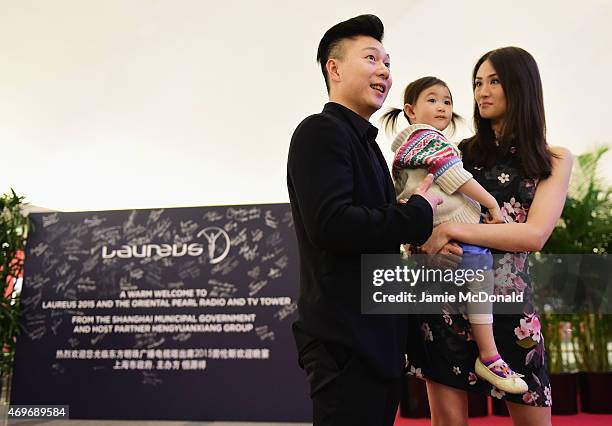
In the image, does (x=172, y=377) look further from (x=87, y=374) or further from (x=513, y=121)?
(x=513, y=121)

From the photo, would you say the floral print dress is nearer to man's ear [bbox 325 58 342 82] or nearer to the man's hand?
the man's hand

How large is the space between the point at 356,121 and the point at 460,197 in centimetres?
36

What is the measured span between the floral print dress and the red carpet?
275cm

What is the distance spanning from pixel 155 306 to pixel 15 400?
1583 mm

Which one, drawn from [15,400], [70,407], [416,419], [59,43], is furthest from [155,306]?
[59,43]

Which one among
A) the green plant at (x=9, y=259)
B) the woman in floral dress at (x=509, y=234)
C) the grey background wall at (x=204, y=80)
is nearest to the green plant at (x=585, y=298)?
the grey background wall at (x=204, y=80)

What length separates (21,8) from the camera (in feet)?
18.2

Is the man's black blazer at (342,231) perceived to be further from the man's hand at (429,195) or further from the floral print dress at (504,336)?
the floral print dress at (504,336)

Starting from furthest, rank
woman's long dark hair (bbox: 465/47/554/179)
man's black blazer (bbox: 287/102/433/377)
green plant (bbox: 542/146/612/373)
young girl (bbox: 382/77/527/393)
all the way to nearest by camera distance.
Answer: green plant (bbox: 542/146/612/373) → woman's long dark hair (bbox: 465/47/554/179) → young girl (bbox: 382/77/527/393) → man's black blazer (bbox: 287/102/433/377)

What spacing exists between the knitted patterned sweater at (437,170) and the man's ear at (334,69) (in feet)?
0.89

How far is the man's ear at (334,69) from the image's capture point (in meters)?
1.48

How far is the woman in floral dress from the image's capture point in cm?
146

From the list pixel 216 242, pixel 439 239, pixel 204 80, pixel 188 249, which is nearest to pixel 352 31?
pixel 439 239

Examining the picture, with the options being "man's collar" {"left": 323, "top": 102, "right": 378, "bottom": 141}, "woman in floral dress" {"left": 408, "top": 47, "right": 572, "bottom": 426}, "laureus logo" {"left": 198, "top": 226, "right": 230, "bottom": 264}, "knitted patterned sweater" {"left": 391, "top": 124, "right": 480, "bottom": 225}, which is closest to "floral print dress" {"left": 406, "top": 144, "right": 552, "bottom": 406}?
"woman in floral dress" {"left": 408, "top": 47, "right": 572, "bottom": 426}
